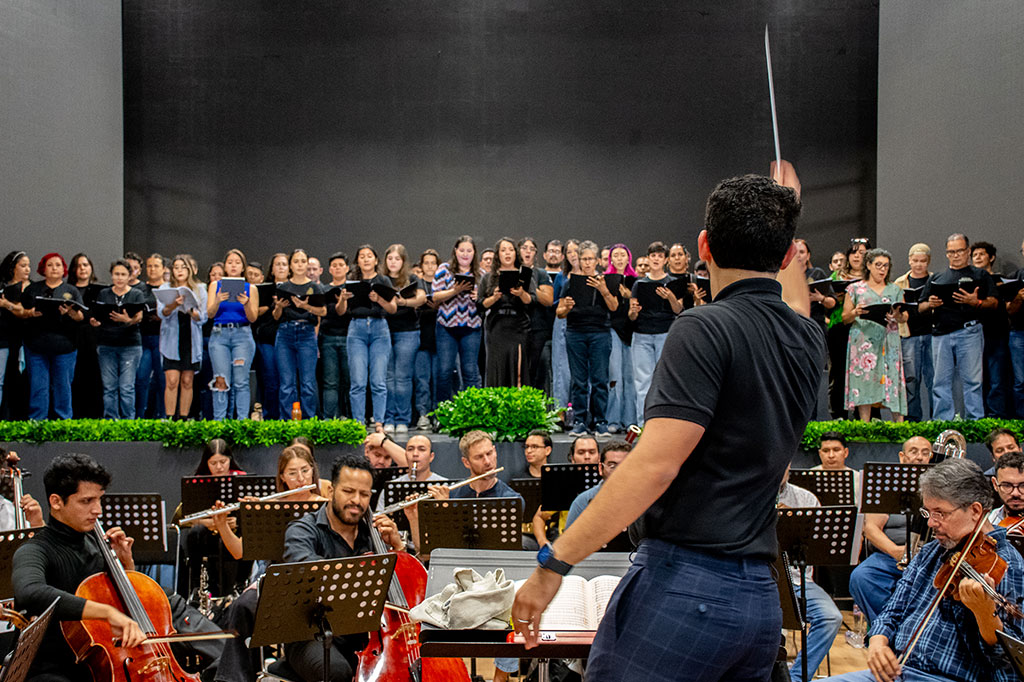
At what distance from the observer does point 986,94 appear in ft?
34.9

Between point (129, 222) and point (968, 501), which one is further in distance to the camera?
point (129, 222)


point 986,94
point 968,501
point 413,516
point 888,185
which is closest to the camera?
point 968,501

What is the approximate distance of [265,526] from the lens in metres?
5.27

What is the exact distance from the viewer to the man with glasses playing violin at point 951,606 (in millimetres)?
3525

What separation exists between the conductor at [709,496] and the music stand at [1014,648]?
1611mm

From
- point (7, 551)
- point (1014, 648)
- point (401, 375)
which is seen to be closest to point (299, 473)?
point (7, 551)

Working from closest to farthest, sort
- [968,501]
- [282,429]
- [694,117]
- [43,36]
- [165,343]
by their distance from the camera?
[968,501] < [282,429] < [165,343] < [43,36] < [694,117]

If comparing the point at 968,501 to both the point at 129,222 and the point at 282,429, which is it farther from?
the point at 129,222

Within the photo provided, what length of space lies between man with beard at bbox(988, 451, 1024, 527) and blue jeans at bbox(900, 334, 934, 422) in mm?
4453

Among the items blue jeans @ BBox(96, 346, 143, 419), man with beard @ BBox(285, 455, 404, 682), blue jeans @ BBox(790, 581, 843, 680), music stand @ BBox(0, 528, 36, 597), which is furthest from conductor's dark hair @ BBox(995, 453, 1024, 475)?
blue jeans @ BBox(96, 346, 143, 419)

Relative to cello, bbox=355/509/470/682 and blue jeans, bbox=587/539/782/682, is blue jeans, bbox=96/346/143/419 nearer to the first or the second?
cello, bbox=355/509/470/682

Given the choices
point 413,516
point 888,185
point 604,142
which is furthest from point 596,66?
point 413,516

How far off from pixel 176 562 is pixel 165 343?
11.1 ft

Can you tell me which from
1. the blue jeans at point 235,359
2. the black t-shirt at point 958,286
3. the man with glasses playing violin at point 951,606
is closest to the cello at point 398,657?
the man with glasses playing violin at point 951,606
